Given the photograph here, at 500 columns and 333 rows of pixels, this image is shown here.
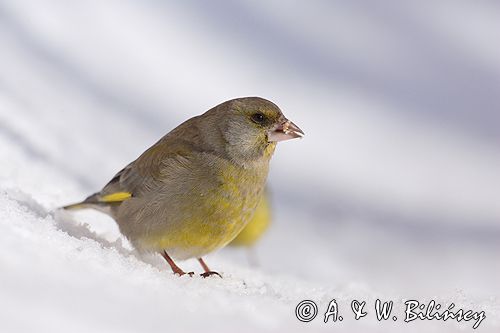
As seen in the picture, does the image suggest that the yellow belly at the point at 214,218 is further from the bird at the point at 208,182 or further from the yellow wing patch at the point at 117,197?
the yellow wing patch at the point at 117,197

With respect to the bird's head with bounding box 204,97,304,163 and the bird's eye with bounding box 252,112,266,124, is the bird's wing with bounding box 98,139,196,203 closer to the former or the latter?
the bird's head with bounding box 204,97,304,163

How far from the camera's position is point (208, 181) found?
3.46 meters

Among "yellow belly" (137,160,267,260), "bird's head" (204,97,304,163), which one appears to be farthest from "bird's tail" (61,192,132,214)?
"bird's head" (204,97,304,163)

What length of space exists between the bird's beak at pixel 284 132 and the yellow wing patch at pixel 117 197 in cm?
71

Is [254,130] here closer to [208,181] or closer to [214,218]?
[208,181]

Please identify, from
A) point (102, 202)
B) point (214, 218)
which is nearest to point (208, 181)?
point (214, 218)

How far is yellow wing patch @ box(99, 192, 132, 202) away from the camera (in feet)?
12.4

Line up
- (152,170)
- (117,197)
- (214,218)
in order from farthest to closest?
1. (117,197)
2. (152,170)
3. (214,218)

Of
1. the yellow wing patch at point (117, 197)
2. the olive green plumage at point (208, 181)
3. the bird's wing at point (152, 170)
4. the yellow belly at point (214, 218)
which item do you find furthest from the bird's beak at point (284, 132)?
the yellow wing patch at point (117, 197)

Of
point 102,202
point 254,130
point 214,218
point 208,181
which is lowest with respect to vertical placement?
point 102,202

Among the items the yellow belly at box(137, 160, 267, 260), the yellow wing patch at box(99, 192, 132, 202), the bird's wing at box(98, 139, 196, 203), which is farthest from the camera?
the yellow wing patch at box(99, 192, 132, 202)

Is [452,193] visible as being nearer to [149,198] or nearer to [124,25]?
[124,25]

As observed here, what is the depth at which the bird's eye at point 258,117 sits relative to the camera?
11.5 ft

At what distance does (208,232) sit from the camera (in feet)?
11.3
